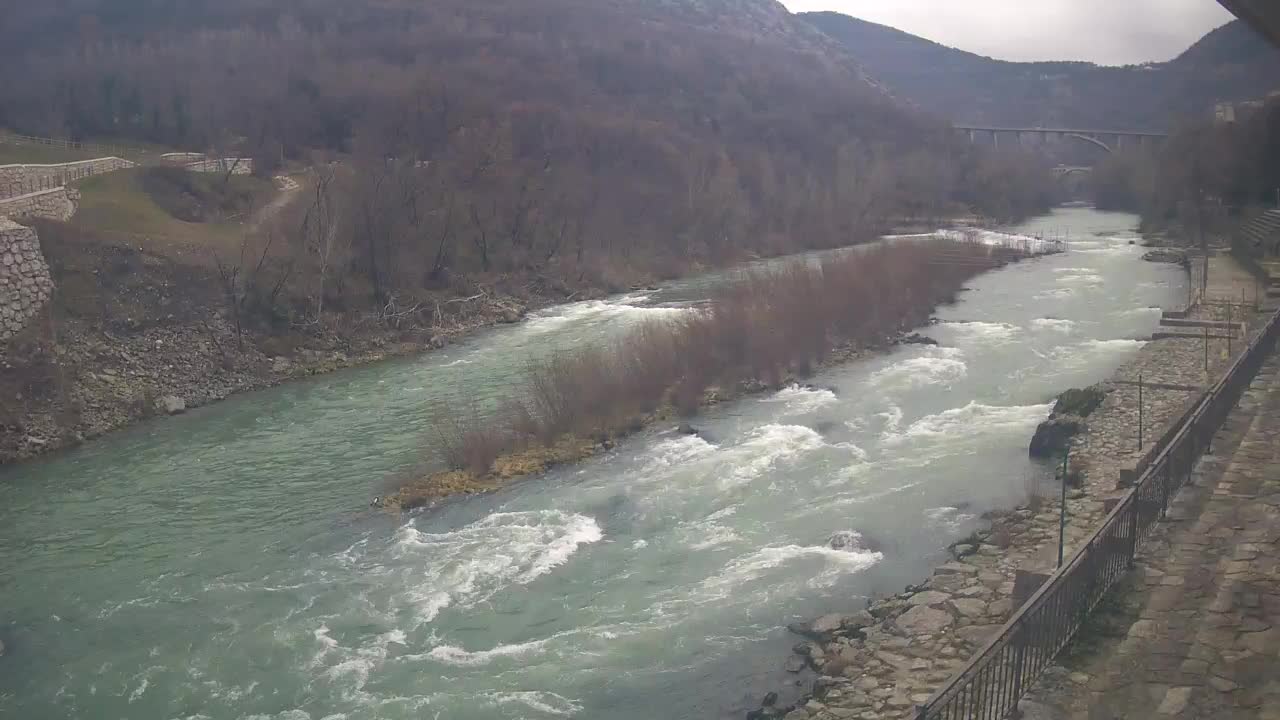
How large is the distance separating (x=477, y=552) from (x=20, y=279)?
17295 mm

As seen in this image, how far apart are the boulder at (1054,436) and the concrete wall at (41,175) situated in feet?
91.5

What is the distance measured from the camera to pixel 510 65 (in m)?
78.6

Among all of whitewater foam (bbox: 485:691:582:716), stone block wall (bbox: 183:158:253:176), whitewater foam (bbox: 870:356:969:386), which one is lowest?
whitewater foam (bbox: 485:691:582:716)

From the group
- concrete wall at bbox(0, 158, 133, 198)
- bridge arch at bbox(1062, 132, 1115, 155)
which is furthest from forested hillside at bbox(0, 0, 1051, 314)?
bridge arch at bbox(1062, 132, 1115, 155)

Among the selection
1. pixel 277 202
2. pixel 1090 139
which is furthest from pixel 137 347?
pixel 1090 139

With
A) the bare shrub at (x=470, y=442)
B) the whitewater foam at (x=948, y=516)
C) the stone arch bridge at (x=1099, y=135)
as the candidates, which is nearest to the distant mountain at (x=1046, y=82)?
the stone arch bridge at (x=1099, y=135)

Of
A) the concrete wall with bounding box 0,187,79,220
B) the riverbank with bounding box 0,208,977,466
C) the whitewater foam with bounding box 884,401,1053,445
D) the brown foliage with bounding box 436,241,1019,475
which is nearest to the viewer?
the whitewater foam with bounding box 884,401,1053,445

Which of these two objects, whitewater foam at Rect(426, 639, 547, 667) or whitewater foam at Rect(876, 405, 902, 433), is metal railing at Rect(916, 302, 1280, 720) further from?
whitewater foam at Rect(876, 405, 902, 433)

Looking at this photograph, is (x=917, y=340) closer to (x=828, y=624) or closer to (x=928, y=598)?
(x=928, y=598)

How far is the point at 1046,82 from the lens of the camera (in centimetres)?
13125

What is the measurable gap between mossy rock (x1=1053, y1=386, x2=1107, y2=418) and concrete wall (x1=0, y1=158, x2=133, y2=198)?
2814 cm

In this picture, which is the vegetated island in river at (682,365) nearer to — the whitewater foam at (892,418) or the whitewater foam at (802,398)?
the whitewater foam at (802,398)

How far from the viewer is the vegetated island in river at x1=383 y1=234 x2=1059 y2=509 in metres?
17.3

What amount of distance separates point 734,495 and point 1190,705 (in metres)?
9.16
